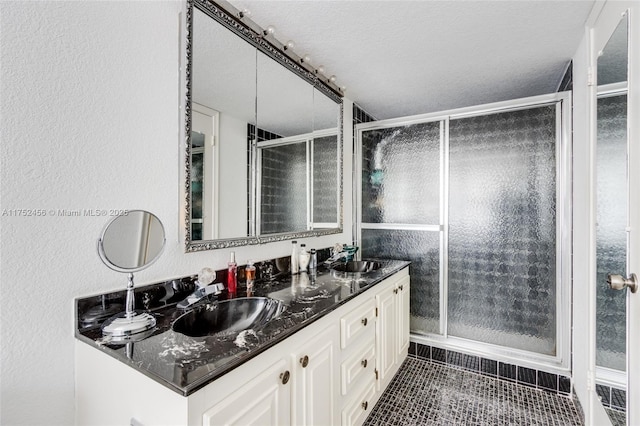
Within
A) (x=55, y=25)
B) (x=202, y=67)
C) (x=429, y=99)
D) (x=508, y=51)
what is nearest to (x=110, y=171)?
(x=55, y=25)

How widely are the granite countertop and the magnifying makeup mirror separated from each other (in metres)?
0.04

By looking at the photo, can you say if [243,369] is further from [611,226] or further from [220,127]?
[611,226]

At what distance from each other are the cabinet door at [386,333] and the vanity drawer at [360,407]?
0.14 metres

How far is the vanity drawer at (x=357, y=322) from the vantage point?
147 cm

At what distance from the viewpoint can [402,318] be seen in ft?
7.60

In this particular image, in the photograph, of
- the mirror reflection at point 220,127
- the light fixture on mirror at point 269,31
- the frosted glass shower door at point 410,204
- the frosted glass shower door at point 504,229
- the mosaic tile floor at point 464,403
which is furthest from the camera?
the frosted glass shower door at point 410,204

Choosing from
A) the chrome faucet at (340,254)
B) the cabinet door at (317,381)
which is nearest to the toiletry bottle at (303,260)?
the chrome faucet at (340,254)

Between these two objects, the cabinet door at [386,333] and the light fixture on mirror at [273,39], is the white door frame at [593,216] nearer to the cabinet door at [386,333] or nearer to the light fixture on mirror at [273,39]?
the cabinet door at [386,333]

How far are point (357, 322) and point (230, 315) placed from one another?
2.17 ft

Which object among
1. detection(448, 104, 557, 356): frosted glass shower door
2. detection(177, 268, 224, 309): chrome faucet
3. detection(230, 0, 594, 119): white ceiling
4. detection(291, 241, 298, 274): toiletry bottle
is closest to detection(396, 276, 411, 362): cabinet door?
detection(448, 104, 557, 356): frosted glass shower door

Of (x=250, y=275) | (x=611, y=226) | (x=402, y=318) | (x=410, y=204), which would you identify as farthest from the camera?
(x=410, y=204)

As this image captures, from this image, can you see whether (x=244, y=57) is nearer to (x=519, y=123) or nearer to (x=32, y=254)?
(x=32, y=254)

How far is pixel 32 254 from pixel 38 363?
0.35 m

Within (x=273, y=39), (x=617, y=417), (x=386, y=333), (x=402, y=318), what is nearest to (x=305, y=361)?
(x=386, y=333)
